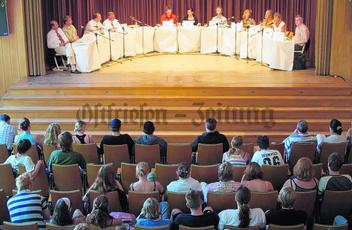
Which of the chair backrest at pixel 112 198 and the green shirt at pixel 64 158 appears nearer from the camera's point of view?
the chair backrest at pixel 112 198

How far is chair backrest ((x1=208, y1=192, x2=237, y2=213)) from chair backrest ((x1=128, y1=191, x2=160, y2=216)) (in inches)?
21.7

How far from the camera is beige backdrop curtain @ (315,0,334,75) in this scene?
12008 mm

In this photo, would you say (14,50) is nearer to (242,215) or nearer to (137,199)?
(137,199)

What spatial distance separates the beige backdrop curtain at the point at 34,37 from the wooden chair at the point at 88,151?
5.10 metres

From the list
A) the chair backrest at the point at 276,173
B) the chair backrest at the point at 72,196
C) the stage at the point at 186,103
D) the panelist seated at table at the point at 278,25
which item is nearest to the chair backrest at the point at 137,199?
the chair backrest at the point at 72,196

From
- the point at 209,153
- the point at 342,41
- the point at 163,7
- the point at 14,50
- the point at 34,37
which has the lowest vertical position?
the point at 209,153

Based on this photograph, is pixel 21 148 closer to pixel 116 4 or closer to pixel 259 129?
pixel 259 129

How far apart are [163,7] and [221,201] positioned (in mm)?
12684

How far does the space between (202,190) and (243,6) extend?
11916 millimetres

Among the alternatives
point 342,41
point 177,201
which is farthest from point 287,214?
point 342,41

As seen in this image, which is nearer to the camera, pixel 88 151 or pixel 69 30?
pixel 88 151

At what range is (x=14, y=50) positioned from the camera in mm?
12242

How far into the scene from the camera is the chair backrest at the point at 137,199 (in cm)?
597

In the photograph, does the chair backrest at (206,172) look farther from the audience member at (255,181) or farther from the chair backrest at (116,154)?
the chair backrest at (116,154)
